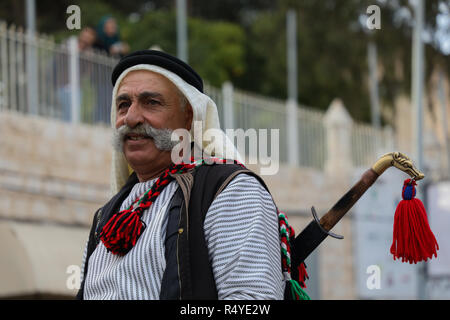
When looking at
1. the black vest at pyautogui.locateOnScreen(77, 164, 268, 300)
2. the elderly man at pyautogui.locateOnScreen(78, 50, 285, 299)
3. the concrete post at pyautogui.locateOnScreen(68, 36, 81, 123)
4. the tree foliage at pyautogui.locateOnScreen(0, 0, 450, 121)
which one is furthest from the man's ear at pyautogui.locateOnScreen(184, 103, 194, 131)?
the tree foliage at pyautogui.locateOnScreen(0, 0, 450, 121)

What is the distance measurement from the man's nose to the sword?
669 millimetres

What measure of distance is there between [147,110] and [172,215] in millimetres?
445

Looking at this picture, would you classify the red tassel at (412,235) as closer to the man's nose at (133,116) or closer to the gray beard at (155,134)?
the gray beard at (155,134)

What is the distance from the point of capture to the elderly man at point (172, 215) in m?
2.60

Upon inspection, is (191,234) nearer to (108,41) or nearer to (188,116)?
(188,116)

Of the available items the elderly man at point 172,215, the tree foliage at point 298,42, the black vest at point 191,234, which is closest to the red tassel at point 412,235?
the elderly man at point 172,215

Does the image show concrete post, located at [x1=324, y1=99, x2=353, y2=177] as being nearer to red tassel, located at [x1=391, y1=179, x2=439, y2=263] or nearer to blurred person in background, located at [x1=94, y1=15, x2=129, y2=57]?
blurred person in background, located at [x1=94, y1=15, x2=129, y2=57]

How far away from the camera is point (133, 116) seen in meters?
2.97

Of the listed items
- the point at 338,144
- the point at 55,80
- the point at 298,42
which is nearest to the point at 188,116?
the point at 55,80

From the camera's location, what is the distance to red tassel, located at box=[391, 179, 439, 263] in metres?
2.89

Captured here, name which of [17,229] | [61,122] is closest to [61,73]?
[61,122]

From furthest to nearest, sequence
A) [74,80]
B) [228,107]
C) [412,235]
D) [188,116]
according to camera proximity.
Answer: [228,107] < [74,80] < [188,116] < [412,235]

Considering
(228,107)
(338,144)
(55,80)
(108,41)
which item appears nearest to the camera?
(55,80)
